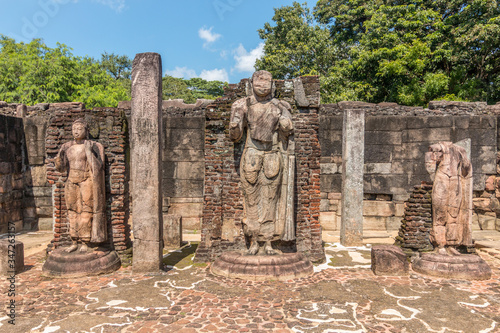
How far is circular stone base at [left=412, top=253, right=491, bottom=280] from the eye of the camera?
5.46 m

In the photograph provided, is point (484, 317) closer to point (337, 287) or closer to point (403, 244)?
point (337, 287)

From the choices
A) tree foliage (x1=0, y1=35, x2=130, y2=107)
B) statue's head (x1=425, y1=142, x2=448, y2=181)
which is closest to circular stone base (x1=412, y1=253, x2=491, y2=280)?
statue's head (x1=425, y1=142, x2=448, y2=181)

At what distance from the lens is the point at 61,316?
4.17m

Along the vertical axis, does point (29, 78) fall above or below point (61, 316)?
above

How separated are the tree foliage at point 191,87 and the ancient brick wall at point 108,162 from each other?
25.1 meters

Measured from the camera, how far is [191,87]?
34.1 meters

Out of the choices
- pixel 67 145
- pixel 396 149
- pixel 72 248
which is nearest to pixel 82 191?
pixel 67 145

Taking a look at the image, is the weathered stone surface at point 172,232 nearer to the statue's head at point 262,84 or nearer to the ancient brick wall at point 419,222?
the statue's head at point 262,84

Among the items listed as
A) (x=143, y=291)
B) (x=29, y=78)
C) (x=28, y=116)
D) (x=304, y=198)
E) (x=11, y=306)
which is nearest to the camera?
(x=11, y=306)

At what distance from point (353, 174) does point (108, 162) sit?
5.28m

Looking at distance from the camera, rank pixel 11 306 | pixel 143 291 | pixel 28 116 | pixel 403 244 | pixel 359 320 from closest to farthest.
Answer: pixel 359 320, pixel 11 306, pixel 143 291, pixel 403 244, pixel 28 116

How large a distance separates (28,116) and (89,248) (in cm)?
632

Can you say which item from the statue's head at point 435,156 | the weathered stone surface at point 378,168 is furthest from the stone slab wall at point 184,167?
the statue's head at point 435,156

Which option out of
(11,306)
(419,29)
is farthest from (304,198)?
(419,29)
